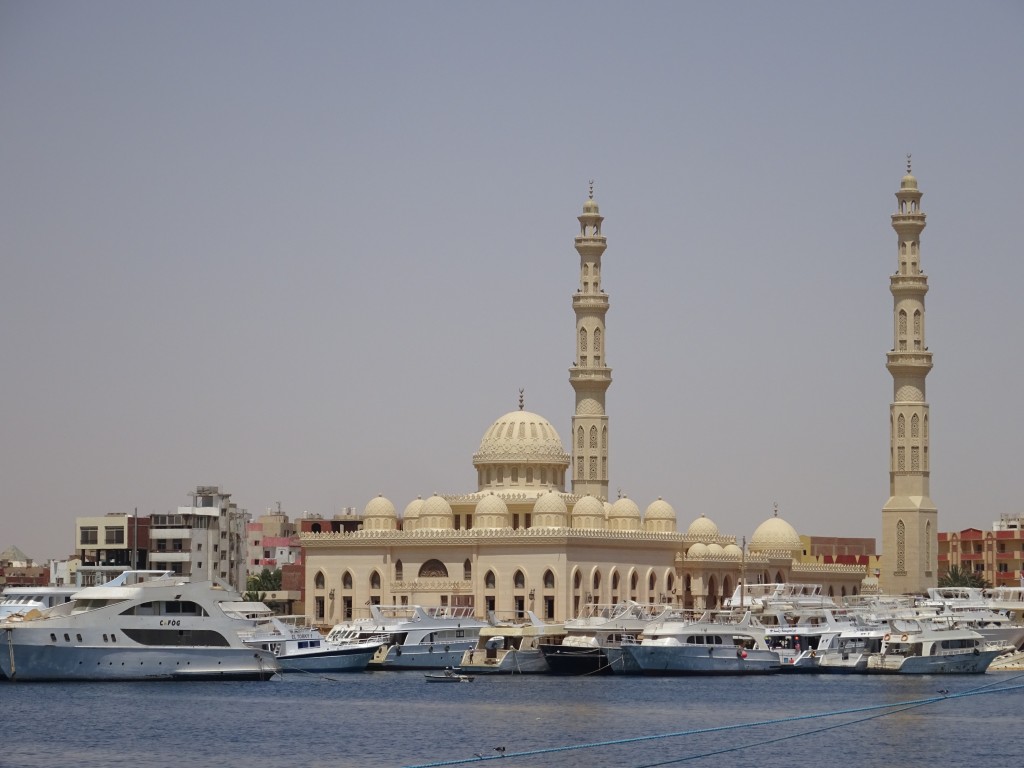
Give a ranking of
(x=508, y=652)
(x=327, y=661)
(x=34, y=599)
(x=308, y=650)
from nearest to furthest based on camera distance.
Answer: (x=34, y=599)
(x=308, y=650)
(x=327, y=661)
(x=508, y=652)

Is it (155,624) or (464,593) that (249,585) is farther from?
(155,624)

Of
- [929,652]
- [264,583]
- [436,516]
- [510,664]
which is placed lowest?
[510,664]

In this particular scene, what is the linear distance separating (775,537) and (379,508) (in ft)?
77.2

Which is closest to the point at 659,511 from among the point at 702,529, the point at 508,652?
the point at 702,529

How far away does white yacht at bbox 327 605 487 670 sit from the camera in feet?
333

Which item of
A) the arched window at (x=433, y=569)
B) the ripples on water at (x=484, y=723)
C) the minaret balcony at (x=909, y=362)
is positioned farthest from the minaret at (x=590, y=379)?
the ripples on water at (x=484, y=723)

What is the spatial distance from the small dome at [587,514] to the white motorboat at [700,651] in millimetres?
24620

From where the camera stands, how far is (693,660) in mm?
96125

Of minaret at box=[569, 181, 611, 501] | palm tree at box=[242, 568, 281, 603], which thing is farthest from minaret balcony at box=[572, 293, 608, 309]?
palm tree at box=[242, 568, 281, 603]

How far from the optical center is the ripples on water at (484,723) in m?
62.7

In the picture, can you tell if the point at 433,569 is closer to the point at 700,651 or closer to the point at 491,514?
the point at 491,514

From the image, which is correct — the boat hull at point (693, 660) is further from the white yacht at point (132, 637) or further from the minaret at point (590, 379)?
the minaret at point (590, 379)

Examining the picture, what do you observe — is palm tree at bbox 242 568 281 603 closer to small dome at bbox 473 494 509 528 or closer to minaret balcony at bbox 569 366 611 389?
small dome at bbox 473 494 509 528

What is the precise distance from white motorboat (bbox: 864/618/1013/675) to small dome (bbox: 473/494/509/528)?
29.1 metres
